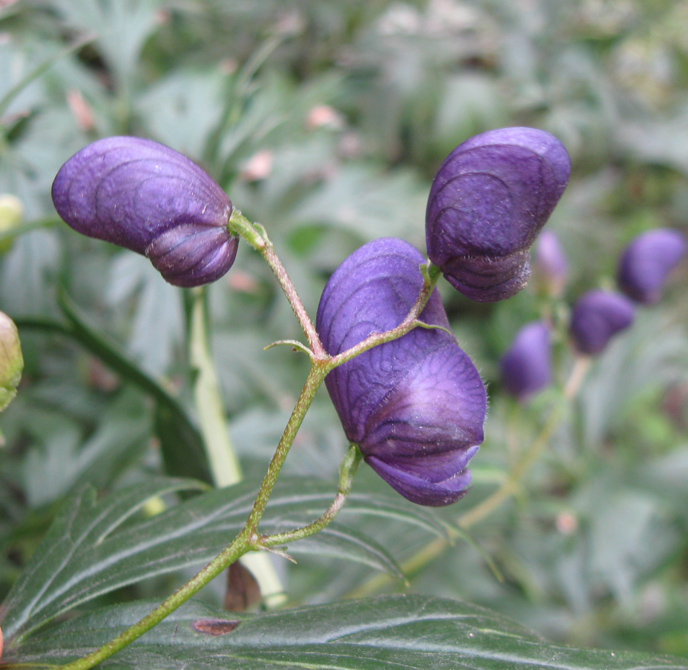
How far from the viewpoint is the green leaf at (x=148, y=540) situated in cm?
42

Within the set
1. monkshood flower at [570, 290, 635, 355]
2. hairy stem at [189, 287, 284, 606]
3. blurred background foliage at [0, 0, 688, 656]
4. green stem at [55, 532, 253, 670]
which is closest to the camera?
green stem at [55, 532, 253, 670]

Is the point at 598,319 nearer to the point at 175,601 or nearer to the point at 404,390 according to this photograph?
the point at 404,390

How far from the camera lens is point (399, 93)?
1.85m

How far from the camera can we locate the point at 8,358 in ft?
1.26

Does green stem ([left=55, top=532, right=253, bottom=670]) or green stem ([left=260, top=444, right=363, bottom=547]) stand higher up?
green stem ([left=260, top=444, right=363, bottom=547])

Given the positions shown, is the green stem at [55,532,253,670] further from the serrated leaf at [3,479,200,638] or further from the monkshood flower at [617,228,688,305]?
the monkshood flower at [617,228,688,305]

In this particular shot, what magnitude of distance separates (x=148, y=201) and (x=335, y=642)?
0.28 metres

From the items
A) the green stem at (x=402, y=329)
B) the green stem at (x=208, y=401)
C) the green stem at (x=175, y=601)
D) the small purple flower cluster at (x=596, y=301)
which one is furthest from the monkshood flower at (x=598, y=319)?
the green stem at (x=175, y=601)

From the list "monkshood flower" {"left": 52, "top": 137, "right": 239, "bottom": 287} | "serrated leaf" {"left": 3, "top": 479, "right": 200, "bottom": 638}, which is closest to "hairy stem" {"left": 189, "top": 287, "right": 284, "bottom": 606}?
"serrated leaf" {"left": 3, "top": 479, "right": 200, "bottom": 638}

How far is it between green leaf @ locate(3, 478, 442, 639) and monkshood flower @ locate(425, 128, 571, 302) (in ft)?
0.65

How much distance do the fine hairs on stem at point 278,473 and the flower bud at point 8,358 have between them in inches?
5.8

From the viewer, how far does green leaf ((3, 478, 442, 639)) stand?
16.5 inches

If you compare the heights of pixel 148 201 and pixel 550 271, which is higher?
pixel 148 201

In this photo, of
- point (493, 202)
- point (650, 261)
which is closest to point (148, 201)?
point (493, 202)
